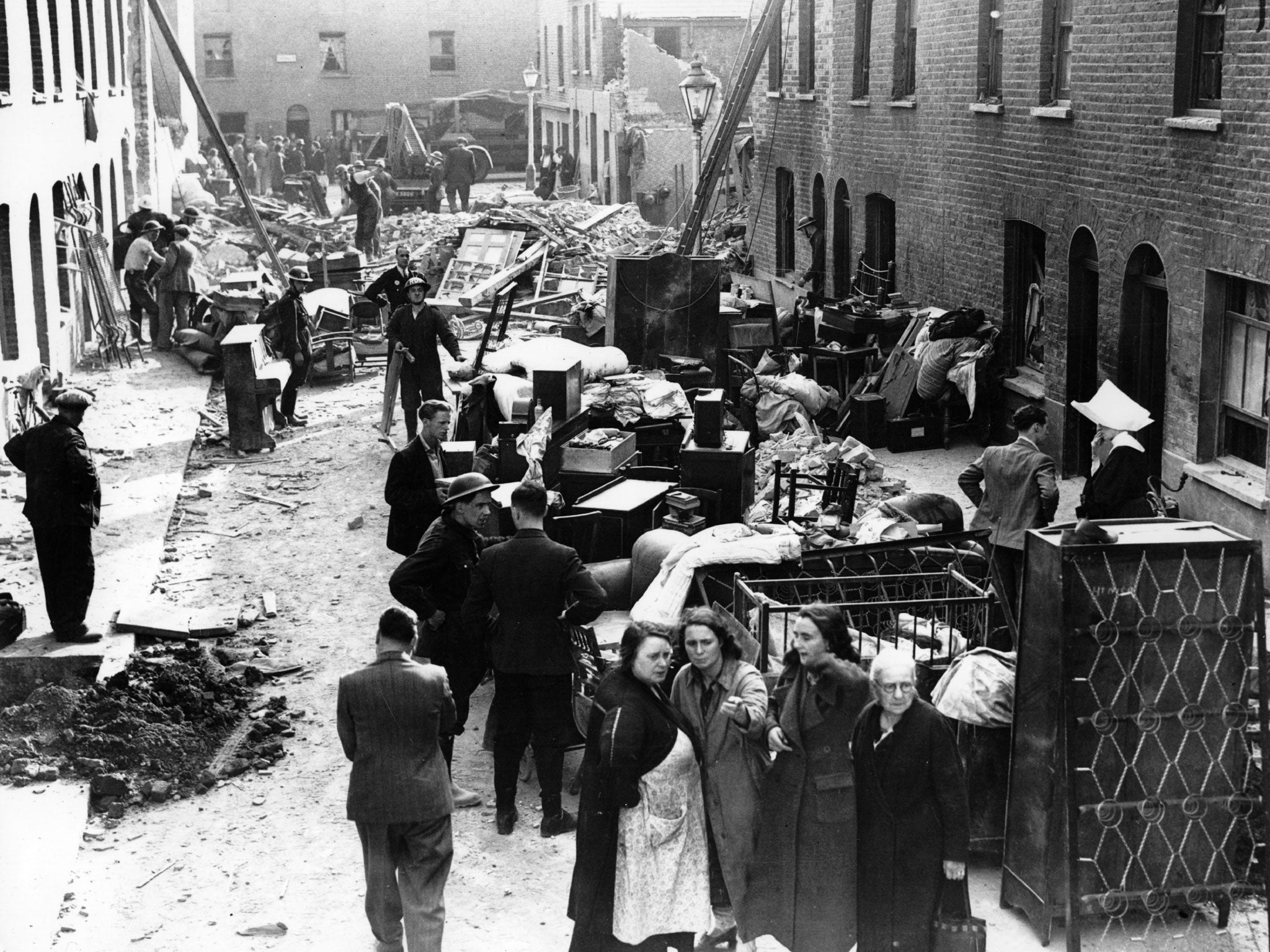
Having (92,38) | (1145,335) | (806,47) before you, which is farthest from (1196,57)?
(92,38)

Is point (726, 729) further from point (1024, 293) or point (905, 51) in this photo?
point (905, 51)

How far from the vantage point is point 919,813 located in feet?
18.5

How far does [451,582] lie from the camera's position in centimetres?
800

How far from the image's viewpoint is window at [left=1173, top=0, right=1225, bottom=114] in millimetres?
12078

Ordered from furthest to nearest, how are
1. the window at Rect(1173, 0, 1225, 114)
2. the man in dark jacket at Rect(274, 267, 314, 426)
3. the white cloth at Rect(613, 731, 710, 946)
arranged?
1. the man in dark jacket at Rect(274, 267, 314, 426)
2. the window at Rect(1173, 0, 1225, 114)
3. the white cloth at Rect(613, 731, 710, 946)

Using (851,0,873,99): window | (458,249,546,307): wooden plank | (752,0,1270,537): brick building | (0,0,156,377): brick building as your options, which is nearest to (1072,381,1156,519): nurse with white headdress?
(752,0,1270,537): brick building

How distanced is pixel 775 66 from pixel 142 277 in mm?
11223

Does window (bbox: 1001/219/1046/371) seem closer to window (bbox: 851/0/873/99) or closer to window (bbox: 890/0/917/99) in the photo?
window (bbox: 890/0/917/99)

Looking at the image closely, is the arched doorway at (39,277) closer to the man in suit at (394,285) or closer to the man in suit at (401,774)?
A: the man in suit at (394,285)

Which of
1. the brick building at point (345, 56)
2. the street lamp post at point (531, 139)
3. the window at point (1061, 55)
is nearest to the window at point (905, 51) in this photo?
the window at point (1061, 55)

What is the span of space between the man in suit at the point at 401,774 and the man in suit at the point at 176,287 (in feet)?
52.4

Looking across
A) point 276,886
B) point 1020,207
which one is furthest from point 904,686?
point 1020,207

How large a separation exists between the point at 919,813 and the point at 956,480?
10031mm

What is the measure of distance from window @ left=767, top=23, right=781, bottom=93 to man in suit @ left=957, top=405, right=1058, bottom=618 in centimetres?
1707
